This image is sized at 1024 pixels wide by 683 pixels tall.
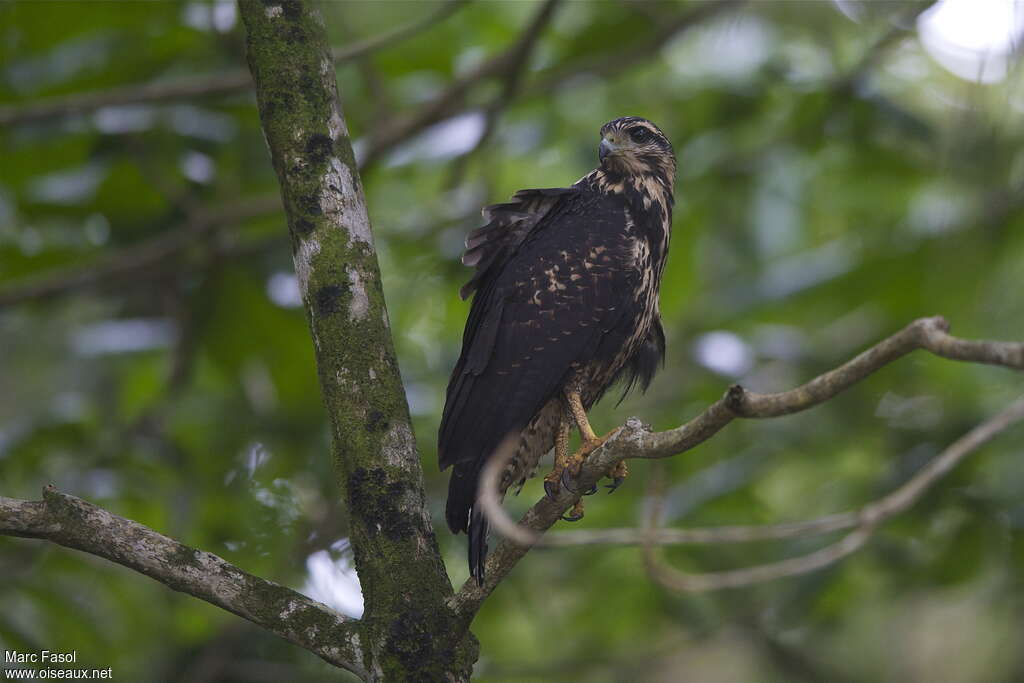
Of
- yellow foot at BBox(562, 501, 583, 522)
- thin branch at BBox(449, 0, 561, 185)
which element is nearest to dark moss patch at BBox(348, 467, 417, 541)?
yellow foot at BBox(562, 501, 583, 522)

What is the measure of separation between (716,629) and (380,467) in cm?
391

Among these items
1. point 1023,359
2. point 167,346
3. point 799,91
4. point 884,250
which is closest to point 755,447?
point 884,250

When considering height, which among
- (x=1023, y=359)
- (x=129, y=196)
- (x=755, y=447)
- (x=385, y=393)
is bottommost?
(x=1023, y=359)

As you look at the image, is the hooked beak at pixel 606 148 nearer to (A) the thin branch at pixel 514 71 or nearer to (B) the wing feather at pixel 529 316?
(B) the wing feather at pixel 529 316

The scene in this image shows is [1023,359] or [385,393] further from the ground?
[385,393]

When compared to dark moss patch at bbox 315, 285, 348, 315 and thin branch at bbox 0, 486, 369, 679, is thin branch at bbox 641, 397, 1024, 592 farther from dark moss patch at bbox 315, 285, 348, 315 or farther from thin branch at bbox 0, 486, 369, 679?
dark moss patch at bbox 315, 285, 348, 315

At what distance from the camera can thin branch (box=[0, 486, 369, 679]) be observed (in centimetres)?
239

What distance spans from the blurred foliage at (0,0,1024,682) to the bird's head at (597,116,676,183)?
1.64m

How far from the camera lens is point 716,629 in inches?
236

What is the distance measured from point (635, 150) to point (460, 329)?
3134 mm

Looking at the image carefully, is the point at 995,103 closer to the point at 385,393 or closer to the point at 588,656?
the point at 385,393

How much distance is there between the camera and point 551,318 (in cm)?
363

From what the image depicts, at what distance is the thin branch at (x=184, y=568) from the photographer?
239 cm

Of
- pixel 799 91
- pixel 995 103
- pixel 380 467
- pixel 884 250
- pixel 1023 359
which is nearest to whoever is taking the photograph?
pixel 1023 359
